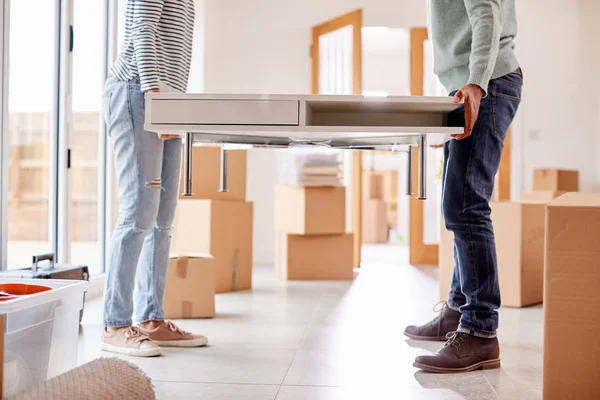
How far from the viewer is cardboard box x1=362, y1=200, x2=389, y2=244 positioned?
8.43 meters

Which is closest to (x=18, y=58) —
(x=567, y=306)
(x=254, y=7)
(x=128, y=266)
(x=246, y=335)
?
(x=128, y=266)

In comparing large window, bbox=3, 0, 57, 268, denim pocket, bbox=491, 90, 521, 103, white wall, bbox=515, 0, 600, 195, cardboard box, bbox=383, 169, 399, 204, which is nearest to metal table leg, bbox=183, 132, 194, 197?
denim pocket, bbox=491, 90, 521, 103

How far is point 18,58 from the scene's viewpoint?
8.27 feet

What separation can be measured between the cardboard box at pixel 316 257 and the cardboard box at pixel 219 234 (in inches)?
22.6

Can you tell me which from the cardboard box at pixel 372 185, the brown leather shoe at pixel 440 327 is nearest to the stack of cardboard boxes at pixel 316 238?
the brown leather shoe at pixel 440 327

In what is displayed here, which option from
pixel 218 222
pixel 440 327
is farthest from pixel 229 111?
pixel 218 222

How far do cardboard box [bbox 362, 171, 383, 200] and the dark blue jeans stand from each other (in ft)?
22.5

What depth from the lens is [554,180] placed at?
15.6 feet

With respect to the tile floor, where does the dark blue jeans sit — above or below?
above

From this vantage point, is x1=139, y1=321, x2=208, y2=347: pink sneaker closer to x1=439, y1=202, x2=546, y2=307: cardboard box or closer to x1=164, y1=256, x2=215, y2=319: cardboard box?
x1=164, y1=256, x2=215, y2=319: cardboard box

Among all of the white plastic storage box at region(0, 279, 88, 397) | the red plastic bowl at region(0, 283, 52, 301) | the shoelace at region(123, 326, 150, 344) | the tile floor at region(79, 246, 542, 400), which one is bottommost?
the tile floor at region(79, 246, 542, 400)

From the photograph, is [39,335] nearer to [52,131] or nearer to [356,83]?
[52,131]

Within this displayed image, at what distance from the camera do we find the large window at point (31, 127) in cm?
250

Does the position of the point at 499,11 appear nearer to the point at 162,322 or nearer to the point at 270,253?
the point at 162,322
